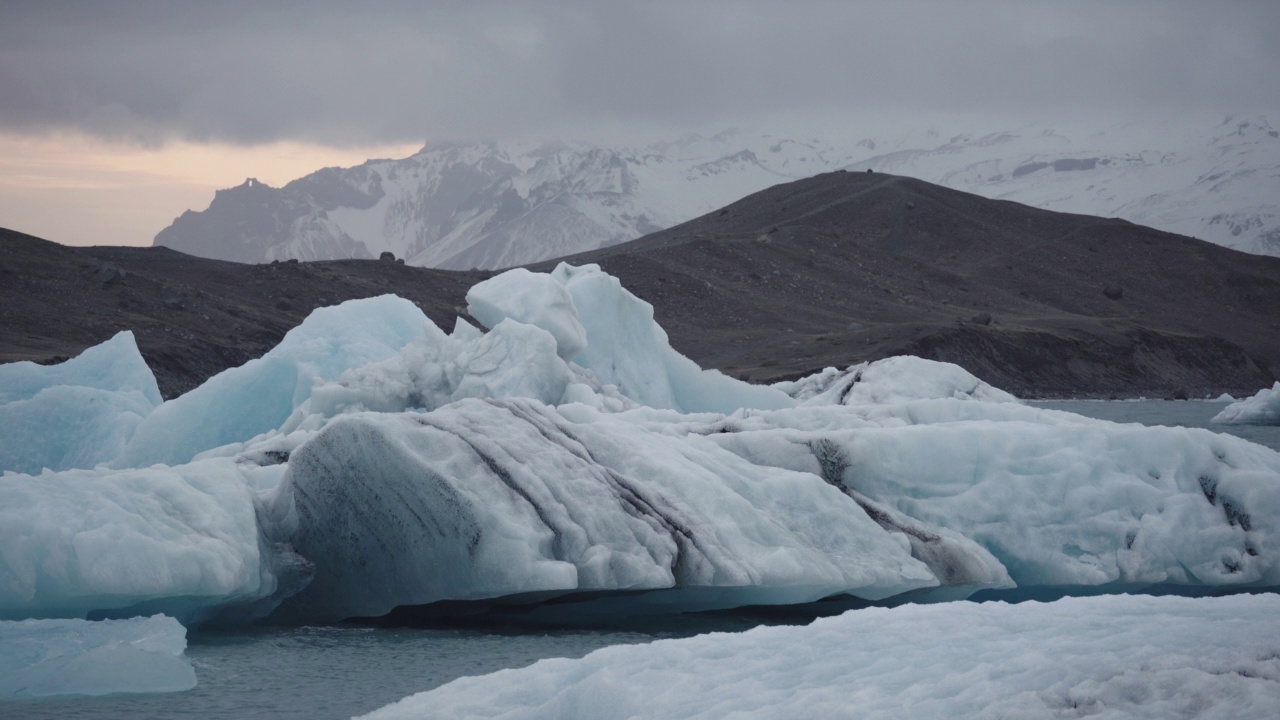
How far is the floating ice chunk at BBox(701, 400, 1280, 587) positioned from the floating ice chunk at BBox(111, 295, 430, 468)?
6964 millimetres

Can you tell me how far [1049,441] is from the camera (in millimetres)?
12070

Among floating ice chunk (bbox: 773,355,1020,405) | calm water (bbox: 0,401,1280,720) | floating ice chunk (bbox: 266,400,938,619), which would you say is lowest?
calm water (bbox: 0,401,1280,720)

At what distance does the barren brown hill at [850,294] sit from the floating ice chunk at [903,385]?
20944mm

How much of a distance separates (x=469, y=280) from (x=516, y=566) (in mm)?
58530

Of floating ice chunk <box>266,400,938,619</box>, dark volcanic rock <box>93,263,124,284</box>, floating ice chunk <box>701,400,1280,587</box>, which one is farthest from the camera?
dark volcanic rock <box>93,263,124,284</box>

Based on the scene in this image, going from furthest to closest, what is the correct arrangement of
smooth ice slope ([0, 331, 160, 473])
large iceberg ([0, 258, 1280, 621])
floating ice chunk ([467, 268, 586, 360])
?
1. floating ice chunk ([467, 268, 586, 360])
2. smooth ice slope ([0, 331, 160, 473])
3. large iceberg ([0, 258, 1280, 621])

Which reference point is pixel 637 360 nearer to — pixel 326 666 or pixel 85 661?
pixel 326 666

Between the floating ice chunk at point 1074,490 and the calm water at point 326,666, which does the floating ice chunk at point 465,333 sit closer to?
the floating ice chunk at point 1074,490

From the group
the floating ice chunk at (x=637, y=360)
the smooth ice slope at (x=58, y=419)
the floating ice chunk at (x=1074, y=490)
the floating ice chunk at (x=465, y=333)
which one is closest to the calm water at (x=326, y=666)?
the floating ice chunk at (x=1074, y=490)

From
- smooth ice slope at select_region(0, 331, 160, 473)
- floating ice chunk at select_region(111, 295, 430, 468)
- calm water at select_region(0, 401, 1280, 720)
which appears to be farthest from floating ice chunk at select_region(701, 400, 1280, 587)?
smooth ice slope at select_region(0, 331, 160, 473)

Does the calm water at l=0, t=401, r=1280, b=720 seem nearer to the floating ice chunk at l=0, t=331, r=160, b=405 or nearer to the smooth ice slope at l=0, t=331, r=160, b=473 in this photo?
the smooth ice slope at l=0, t=331, r=160, b=473

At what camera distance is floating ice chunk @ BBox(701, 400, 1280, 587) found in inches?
445

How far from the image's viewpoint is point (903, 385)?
22469mm

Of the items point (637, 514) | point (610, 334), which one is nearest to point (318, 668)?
point (637, 514)
